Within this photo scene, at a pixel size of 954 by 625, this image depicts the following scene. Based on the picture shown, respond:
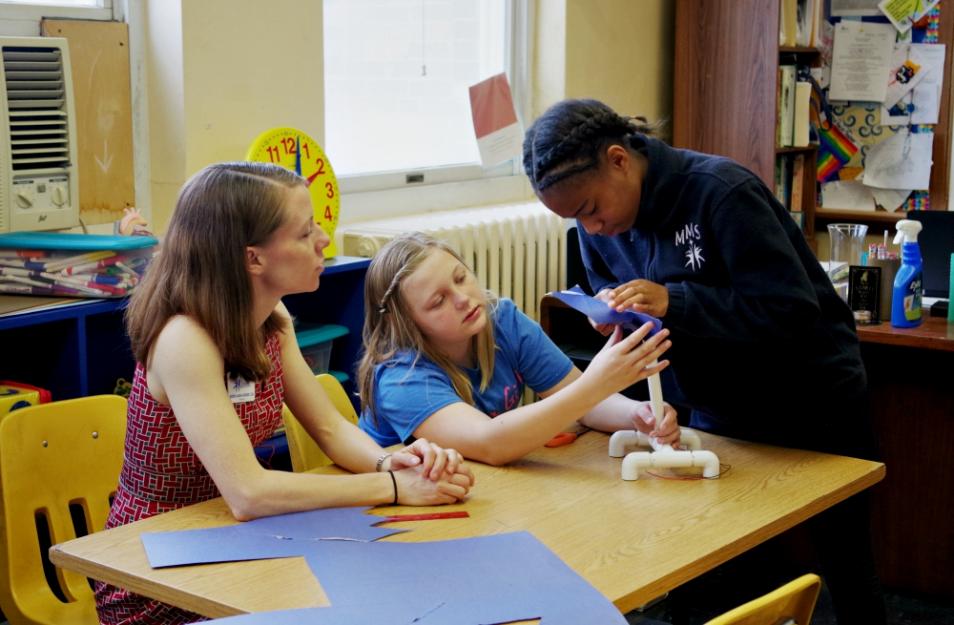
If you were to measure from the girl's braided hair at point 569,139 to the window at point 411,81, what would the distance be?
175cm

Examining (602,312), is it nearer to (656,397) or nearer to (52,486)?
(656,397)

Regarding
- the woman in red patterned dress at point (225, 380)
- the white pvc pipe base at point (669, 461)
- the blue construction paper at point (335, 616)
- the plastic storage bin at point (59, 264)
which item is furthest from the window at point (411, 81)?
the blue construction paper at point (335, 616)

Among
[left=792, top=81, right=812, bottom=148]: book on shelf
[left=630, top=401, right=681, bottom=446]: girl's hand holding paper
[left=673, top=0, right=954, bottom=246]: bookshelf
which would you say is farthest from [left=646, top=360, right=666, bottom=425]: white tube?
[left=792, top=81, right=812, bottom=148]: book on shelf

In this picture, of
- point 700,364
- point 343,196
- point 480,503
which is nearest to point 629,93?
point 343,196

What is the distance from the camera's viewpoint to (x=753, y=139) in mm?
4609

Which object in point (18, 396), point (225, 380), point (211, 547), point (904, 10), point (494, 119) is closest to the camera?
point (211, 547)

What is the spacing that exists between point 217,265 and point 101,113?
1272mm

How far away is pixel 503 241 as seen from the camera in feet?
13.1

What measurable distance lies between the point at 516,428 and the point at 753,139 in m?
2.90

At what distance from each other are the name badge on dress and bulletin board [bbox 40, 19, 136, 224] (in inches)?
48.6

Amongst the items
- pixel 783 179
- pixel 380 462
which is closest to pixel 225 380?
pixel 380 462

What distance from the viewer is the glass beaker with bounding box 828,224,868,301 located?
364 cm

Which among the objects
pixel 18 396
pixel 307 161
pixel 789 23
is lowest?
pixel 18 396

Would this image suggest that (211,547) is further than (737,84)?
No
